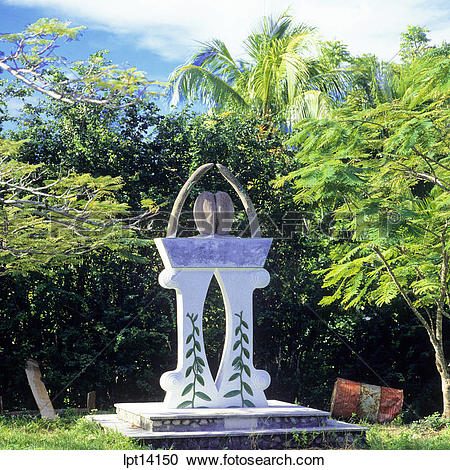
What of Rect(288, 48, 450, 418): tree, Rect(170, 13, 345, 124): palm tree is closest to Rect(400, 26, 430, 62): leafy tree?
Rect(170, 13, 345, 124): palm tree

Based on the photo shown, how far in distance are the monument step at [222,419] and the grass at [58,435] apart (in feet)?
1.44

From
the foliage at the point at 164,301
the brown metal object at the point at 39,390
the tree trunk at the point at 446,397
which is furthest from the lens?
the foliage at the point at 164,301

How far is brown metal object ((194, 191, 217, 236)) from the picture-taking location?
8.91 m

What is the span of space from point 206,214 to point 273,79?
995 cm

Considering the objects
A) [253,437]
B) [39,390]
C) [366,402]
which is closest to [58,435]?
[253,437]

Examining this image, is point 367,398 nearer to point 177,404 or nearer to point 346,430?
point 346,430

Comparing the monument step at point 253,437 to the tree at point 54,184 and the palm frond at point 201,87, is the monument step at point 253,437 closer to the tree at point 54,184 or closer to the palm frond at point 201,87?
the tree at point 54,184

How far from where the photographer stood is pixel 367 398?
37.0 ft

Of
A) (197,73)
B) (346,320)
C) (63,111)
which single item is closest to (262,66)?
(197,73)

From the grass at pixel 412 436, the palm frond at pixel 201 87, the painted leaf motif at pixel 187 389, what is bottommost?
the grass at pixel 412 436

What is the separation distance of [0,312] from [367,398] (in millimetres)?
6629

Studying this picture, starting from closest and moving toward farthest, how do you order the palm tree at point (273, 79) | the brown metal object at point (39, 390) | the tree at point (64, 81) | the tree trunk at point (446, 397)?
the tree at point (64, 81)
the tree trunk at point (446, 397)
the brown metal object at point (39, 390)
the palm tree at point (273, 79)

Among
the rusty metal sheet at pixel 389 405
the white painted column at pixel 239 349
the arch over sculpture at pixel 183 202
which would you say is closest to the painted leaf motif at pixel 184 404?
the white painted column at pixel 239 349

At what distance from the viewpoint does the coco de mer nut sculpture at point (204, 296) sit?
27.7ft
